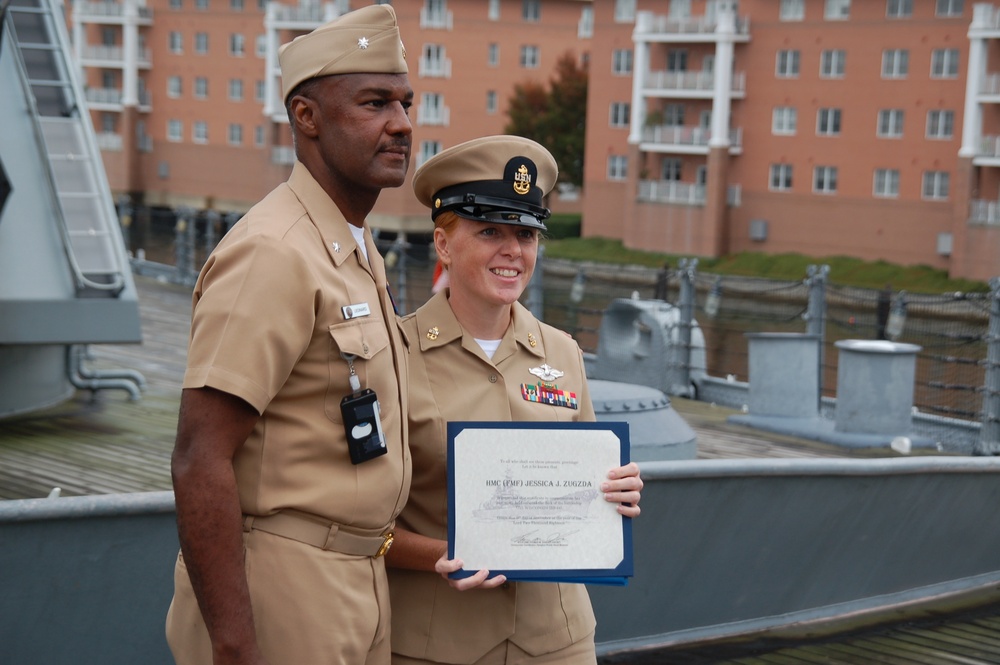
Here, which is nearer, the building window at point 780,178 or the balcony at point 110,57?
the building window at point 780,178

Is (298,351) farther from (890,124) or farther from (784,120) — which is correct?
(784,120)

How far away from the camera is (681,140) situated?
51.0 metres

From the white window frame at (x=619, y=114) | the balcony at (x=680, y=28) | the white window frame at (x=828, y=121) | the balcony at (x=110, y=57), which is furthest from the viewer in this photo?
the balcony at (x=110, y=57)

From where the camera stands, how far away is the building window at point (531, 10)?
61.5 m

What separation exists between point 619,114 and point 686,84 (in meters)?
4.49

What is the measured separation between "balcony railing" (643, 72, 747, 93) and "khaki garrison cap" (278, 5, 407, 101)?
161ft

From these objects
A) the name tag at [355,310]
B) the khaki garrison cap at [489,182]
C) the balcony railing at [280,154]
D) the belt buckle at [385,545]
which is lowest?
the belt buckle at [385,545]

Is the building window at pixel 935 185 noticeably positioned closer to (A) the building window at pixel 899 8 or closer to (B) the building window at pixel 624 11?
(A) the building window at pixel 899 8

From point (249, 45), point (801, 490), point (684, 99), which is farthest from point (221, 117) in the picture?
point (801, 490)

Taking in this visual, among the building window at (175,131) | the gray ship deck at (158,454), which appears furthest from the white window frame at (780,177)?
the gray ship deck at (158,454)

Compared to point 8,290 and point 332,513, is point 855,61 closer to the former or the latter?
point 8,290

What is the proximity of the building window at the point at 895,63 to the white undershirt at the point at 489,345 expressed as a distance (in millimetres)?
45772

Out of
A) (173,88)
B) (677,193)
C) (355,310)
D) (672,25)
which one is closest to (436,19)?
(672,25)

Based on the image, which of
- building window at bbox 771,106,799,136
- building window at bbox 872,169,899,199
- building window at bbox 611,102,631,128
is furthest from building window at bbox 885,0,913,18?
building window at bbox 611,102,631,128
